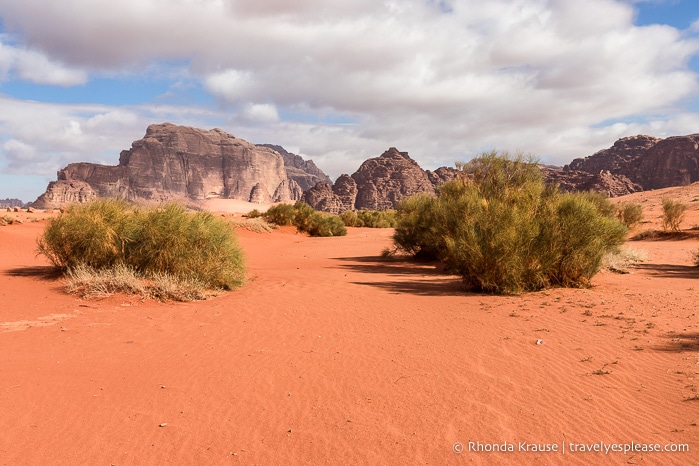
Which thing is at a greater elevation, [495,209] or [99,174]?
[99,174]

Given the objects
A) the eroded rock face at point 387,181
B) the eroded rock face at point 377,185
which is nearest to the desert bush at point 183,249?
the eroded rock face at point 377,185

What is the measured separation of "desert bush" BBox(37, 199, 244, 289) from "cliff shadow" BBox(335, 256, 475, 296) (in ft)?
14.2

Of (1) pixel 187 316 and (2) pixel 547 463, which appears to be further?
(1) pixel 187 316

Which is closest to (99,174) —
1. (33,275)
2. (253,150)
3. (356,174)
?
(253,150)

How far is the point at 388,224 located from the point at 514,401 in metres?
50.3

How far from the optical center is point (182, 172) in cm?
14525

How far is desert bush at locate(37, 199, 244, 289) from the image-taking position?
11.2 metres

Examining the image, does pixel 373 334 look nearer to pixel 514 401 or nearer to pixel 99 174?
pixel 514 401

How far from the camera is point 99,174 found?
128 metres

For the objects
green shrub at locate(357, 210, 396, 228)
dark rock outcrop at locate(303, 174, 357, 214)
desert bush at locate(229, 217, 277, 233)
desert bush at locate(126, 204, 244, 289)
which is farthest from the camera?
dark rock outcrop at locate(303, 174, 357, 214)

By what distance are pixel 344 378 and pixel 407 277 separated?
9697 mm

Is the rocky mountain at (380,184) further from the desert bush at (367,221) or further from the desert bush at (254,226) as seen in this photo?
the desert bush at (254,226)

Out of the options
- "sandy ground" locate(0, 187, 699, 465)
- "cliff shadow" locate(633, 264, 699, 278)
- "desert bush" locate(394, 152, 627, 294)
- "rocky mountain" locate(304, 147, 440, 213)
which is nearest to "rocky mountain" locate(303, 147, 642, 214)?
"rocky mountain" locate(304, 147, 440, 213)

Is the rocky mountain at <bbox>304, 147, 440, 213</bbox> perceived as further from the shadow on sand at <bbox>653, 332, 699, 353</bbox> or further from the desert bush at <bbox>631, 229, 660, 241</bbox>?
the shadow on sand at <bbox>653, 332, 699, 353</bbox>
